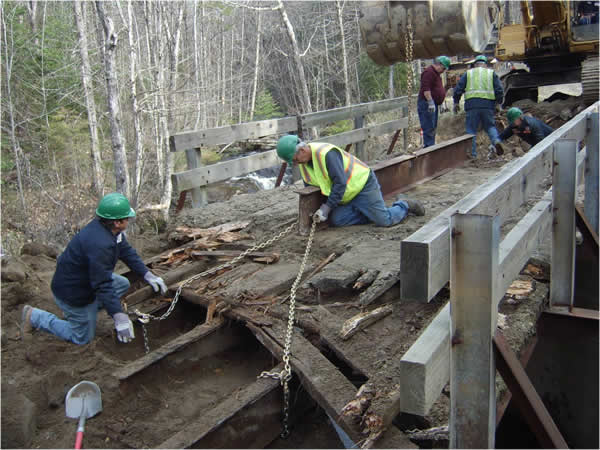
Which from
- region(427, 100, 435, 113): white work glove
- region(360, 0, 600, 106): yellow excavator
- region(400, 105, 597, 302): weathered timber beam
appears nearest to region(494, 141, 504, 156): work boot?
region(427, 100, 435, 113): white work glove

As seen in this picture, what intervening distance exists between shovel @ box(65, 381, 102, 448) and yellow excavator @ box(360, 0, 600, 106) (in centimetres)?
567

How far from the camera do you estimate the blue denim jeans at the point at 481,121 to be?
11.4 meters

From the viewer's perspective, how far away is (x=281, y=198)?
8945mm

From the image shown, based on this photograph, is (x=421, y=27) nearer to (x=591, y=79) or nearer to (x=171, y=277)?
(x=171, y=277)

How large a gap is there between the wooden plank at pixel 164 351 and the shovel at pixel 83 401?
28 cm

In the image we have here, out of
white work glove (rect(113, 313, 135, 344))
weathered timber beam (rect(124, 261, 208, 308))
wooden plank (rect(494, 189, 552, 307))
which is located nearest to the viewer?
wooden plank (rect(494, 189, 552, 307))

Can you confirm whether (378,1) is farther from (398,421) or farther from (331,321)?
(398,421)

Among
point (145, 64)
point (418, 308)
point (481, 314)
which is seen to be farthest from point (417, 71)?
point (481, 314)

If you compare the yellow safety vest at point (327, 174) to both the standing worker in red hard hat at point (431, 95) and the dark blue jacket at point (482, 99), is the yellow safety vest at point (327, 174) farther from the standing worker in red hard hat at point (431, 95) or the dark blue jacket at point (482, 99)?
the dark blue jacket at point (482, 99)

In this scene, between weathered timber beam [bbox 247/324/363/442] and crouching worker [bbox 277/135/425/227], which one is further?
crouching worker [bbox 277/135/425/227]

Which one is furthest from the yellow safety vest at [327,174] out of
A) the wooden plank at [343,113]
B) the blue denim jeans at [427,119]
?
the blue denim jeans at [427,119]

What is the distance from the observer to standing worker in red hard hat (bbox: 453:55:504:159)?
36.7ft

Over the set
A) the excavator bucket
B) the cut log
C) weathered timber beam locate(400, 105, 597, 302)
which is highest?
the excavator bucket

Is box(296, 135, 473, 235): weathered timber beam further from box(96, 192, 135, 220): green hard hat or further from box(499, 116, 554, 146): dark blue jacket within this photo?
box(96, 192, 135, 220): green hard hat
